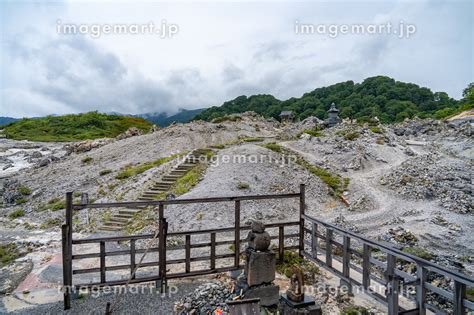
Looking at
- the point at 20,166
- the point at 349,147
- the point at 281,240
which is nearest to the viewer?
the point at 281,240

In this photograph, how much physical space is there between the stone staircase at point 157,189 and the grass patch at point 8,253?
351cm

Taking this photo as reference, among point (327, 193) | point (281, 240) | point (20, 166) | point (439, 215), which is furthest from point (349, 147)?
point (20, 166)

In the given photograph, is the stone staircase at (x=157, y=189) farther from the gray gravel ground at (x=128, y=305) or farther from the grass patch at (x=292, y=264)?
the grass patch at (x=292, y=264)

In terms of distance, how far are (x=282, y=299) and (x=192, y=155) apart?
18.6 m

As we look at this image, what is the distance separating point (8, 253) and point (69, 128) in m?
55.6

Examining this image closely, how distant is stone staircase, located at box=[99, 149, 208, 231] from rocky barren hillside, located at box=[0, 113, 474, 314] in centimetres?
59

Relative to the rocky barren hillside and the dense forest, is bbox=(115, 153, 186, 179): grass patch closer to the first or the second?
the rocky barren hillside

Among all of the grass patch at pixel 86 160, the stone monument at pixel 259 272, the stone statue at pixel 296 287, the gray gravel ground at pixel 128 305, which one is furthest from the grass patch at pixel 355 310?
the grass patch at pixel 86 160

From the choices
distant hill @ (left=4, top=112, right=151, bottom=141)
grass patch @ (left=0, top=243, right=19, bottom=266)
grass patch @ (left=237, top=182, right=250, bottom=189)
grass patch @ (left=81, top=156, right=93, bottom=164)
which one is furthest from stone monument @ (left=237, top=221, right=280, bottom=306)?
distant hill @ (left=4, top=112, right=151, bottom=141)

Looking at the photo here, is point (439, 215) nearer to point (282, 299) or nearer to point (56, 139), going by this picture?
point (282, 299)

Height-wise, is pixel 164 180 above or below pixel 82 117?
below

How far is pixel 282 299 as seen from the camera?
6438 millimetres

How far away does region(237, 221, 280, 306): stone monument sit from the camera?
6.93 metres

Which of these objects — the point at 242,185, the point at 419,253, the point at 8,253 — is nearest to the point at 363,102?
the point at 242,185
